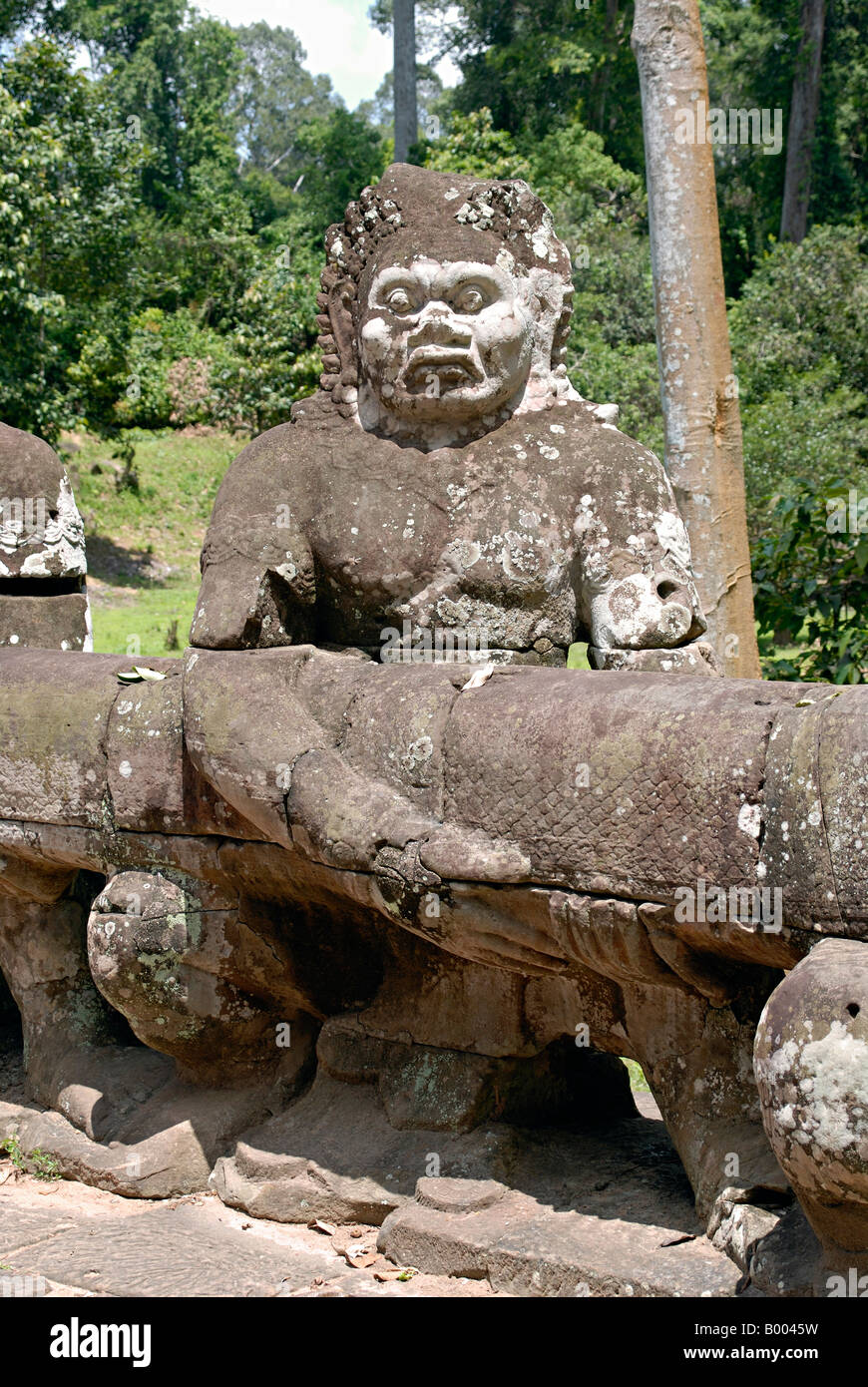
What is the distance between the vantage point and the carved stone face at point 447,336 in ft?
11.6

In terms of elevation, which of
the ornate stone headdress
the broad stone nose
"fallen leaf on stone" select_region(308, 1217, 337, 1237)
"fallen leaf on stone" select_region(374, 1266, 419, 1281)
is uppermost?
the ornate stone headdress

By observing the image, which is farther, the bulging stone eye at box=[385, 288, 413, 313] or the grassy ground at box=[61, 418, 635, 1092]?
the grassy ground at box=[61, 418, 635, 1092]

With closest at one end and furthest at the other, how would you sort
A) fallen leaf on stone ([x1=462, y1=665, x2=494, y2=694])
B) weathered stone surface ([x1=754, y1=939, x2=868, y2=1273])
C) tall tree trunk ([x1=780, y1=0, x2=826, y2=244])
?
weathered stone surface ([x1=754, y1=939, x2=868, y2=1273]), fallen leaf on stone ([x1=462, y1=665, x2=494, y2=694]), tall tree trunk ([x1=780, y1=0, x2=826, y2=244])

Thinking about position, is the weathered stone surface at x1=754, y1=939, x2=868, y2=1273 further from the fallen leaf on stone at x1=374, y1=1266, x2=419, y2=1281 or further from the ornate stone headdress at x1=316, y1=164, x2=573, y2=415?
the ornate stone headdress at x1=316, y1=164, x2=573, y2=415

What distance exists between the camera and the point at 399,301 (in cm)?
357

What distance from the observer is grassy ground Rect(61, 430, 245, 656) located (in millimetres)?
15180

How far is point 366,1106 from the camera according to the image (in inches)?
145

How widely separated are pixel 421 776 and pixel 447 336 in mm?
1166

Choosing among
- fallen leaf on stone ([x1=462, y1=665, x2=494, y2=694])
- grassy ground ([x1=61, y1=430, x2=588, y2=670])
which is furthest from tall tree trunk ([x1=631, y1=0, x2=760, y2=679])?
grassy ground ([x1=61, y1=430, x2=588, y2=670])

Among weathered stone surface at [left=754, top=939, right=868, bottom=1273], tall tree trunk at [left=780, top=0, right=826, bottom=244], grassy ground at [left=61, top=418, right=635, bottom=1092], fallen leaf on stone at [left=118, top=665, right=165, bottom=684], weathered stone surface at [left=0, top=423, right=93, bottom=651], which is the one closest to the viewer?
weathered stone surface at [left=754, top=939, right=868, bottom=1273]

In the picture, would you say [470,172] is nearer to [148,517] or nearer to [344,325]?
[148,517]

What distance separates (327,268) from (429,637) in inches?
42.7
